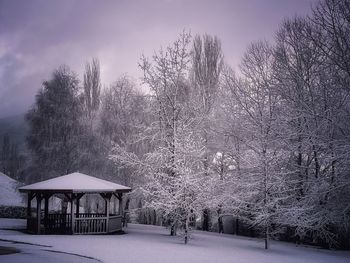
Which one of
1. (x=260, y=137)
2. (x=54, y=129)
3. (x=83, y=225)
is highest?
(x=54, y=129)

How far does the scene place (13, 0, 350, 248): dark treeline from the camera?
625 inches

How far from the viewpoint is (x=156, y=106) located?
23.2m

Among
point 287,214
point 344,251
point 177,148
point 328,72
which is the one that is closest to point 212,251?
point 287,214

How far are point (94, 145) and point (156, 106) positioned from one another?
7787mm

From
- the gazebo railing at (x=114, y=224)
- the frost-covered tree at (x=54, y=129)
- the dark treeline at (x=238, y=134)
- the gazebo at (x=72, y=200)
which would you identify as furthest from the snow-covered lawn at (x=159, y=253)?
the frost-covered tree at (x=54, y=129)

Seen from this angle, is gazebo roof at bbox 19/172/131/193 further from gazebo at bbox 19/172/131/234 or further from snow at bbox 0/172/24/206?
snow at bbox 0/172/24/206

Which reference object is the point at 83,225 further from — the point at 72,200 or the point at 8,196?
the point at 8,196

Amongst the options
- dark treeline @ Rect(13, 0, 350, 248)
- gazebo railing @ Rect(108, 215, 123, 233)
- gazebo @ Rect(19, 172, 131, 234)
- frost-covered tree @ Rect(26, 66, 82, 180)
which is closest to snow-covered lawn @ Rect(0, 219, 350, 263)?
dark treeline @ Rect(13, 0, 350, 248)

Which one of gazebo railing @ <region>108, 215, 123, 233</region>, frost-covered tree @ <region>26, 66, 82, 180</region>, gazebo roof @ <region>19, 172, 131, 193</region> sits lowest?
gazebo railing @ <region>108, 215, 123, 233</region>

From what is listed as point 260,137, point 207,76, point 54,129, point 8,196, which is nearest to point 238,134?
point 260,137

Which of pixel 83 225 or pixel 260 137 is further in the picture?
pixel 83 225

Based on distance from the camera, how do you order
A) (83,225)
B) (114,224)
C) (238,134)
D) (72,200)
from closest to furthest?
(72,200) → (83,225) → (114,224) → (238,134)

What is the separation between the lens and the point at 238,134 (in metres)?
22.6

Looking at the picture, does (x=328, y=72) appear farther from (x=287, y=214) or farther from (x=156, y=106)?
(x=156, y=106)
